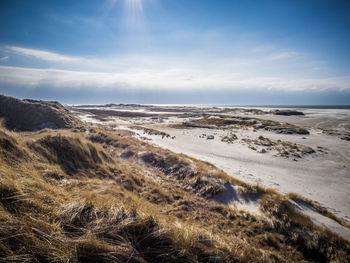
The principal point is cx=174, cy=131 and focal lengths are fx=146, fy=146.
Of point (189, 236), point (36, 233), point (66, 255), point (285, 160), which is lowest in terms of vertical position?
point (285, 160)

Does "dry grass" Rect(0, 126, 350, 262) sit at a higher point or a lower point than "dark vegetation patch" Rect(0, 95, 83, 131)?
lower

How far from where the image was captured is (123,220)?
8.97ft

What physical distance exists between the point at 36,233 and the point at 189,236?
2.36 meters

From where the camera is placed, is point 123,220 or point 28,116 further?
point 28,116

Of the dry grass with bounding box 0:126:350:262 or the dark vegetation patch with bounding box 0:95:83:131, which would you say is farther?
the dark vegetation patch with bounding box 0:95:83:131

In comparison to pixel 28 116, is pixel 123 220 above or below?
below

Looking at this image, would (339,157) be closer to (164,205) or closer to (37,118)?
(164,205)

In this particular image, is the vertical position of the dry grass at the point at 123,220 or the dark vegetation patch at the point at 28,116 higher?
the dark vegetation patch at the point at 28,116

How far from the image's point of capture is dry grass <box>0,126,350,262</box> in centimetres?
200

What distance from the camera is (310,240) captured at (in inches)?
163

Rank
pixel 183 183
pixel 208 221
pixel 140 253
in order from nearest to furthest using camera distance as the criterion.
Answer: pixel 140 253 → pixel 208 221 → pixel 183 183

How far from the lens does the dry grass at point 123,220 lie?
200cm

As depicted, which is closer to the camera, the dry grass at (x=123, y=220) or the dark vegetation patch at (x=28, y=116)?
the dry grass at (x=123, y=220)

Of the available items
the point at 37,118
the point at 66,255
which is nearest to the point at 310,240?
the point at 66,255
